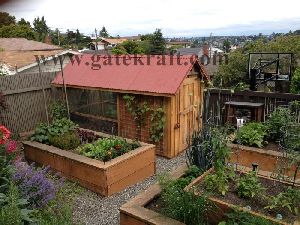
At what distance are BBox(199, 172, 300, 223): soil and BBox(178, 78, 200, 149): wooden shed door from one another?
349 cm

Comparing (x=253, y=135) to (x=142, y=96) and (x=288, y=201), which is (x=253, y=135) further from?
(x=288, y=201)

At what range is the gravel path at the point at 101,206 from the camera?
17.0 ft

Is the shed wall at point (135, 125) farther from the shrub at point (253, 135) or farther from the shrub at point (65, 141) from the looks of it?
the shrub at point (253, 135)

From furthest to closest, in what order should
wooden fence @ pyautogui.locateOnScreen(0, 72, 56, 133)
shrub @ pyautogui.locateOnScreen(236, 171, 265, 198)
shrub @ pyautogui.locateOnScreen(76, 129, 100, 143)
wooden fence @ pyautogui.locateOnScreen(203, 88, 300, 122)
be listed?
wooden fence @ pyautogui.locateOnScreen(203, 88, 300, 122) < wooden fence @ pyautogui.locateOnScreen(0, 72, 56, 133) < shrub @ pyautogui.locateOnScreen(76, 129, 100, 143) < shrub @ pyautogui.locateOnScreen(236, 171, 265, 198)

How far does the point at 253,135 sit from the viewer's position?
7086mm

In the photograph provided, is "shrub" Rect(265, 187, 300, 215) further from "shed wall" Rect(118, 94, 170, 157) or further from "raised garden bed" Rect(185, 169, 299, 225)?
"shed wall" Rect(118, 94, 170, 157)

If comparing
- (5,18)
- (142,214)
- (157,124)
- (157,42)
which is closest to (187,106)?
(157,124)

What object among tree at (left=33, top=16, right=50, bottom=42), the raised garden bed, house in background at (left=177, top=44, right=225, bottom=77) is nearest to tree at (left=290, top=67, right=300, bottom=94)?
house in background at (left=177, top=44, right=225, bottom=77)

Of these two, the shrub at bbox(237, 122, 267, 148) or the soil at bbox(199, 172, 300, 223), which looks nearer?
the soil at bbox(199, 172, 300, 223)

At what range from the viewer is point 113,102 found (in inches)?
342

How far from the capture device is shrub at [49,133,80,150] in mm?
7180

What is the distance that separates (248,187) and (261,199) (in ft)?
0.77

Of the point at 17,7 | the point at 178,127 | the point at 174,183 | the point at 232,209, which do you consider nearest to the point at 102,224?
the point at 174,183

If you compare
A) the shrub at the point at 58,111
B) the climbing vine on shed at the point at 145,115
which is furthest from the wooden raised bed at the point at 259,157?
the shrub at the point at 58,111
